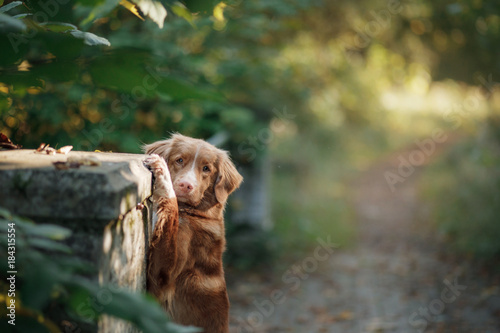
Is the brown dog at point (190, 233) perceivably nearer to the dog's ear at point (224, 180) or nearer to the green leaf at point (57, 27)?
the dog's ear at point (224, 180)

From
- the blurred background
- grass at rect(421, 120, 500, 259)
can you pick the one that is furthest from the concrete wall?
grass at rect(421, 120, 500, 259)

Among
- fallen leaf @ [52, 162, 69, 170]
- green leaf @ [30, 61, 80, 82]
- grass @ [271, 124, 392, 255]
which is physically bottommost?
grass @ [271, 124, 392, 255]

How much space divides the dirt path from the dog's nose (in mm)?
4112

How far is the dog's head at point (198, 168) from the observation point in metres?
2.62

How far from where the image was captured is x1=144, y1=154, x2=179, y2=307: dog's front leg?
6.62ft

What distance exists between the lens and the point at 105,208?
1.25m

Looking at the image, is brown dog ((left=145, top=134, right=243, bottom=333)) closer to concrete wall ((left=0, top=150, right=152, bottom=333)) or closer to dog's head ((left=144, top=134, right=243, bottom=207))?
dog's head ((left=144, top=134, right=243, bottom=207))

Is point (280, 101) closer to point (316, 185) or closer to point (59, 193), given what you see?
point (59, 193)

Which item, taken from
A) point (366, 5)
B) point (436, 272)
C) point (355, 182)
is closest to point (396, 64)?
point (366, 5)

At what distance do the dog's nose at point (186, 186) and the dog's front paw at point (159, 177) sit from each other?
1.28 ft

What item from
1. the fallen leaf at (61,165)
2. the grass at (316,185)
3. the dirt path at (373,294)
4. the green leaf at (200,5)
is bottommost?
the grass at (316,185)

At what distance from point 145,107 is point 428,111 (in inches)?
891

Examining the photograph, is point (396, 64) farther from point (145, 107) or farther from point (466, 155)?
point (145, 107)

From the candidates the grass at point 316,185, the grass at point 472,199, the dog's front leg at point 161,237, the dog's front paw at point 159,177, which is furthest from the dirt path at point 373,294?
the dog's front paw at point 159,177
